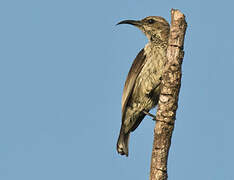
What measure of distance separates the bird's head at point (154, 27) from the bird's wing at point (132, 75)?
1.42ft

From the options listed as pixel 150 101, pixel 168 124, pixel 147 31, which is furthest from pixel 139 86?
pixel 168 124

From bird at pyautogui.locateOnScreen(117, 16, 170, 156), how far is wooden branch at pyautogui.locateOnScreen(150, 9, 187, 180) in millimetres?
2311

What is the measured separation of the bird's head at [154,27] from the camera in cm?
960

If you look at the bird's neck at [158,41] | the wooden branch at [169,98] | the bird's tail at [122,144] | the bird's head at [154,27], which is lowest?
the bird's tail at [122,144]

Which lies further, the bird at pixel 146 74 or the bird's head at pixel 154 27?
the bird's head at pixel 154 27

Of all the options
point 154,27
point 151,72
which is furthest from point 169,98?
point 154,27

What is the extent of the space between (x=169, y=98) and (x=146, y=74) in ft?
8.58

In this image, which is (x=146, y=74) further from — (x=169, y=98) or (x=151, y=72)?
(x=169, y=98)

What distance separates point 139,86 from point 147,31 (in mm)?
1268

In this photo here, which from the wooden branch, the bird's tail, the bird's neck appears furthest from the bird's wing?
the wooden branch

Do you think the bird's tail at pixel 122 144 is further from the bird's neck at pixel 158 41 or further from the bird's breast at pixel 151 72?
the bird's neck at pixel 158 41

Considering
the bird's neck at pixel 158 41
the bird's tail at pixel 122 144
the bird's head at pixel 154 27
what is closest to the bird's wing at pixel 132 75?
the bird's neck at pixel 158 41

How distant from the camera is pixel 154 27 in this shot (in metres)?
9.76

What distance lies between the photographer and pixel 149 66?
9211mm
